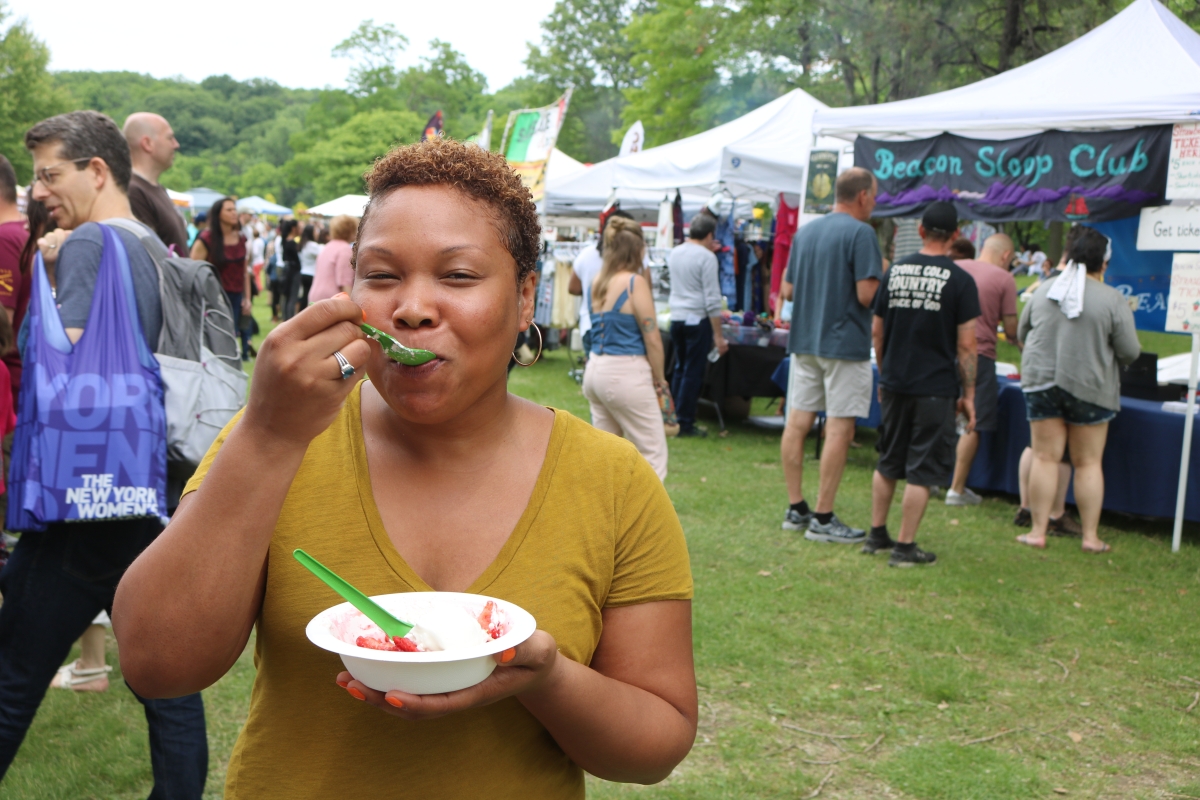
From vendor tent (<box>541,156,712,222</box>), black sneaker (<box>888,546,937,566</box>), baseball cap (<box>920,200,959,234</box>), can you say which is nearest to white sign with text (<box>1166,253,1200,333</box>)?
baseball cap (<box>920,200,959,234</box>)

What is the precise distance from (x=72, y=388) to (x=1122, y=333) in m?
6.18

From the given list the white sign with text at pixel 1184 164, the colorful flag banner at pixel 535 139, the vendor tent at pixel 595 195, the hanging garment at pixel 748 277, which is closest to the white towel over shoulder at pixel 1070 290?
the white sign with text at pixel 1184 164

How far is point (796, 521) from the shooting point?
691 cm

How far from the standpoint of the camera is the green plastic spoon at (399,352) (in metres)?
1.27

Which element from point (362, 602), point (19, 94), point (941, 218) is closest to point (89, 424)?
point (362, 602)

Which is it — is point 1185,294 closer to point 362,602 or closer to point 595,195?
point 362,602

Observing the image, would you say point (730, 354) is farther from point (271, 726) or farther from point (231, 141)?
point (231, 141)

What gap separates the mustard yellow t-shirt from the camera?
4.42ft

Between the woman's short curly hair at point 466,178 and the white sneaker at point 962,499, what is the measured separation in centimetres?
698

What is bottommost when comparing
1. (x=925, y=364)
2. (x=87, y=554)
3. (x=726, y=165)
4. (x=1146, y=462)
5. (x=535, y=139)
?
(x=1146, y=462)

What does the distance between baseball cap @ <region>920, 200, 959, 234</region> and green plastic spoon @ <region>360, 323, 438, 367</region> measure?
5179 mm

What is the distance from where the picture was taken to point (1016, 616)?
209 inches

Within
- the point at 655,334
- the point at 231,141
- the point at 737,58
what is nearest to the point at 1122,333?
the point at 655,334

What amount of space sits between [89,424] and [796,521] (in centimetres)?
528
